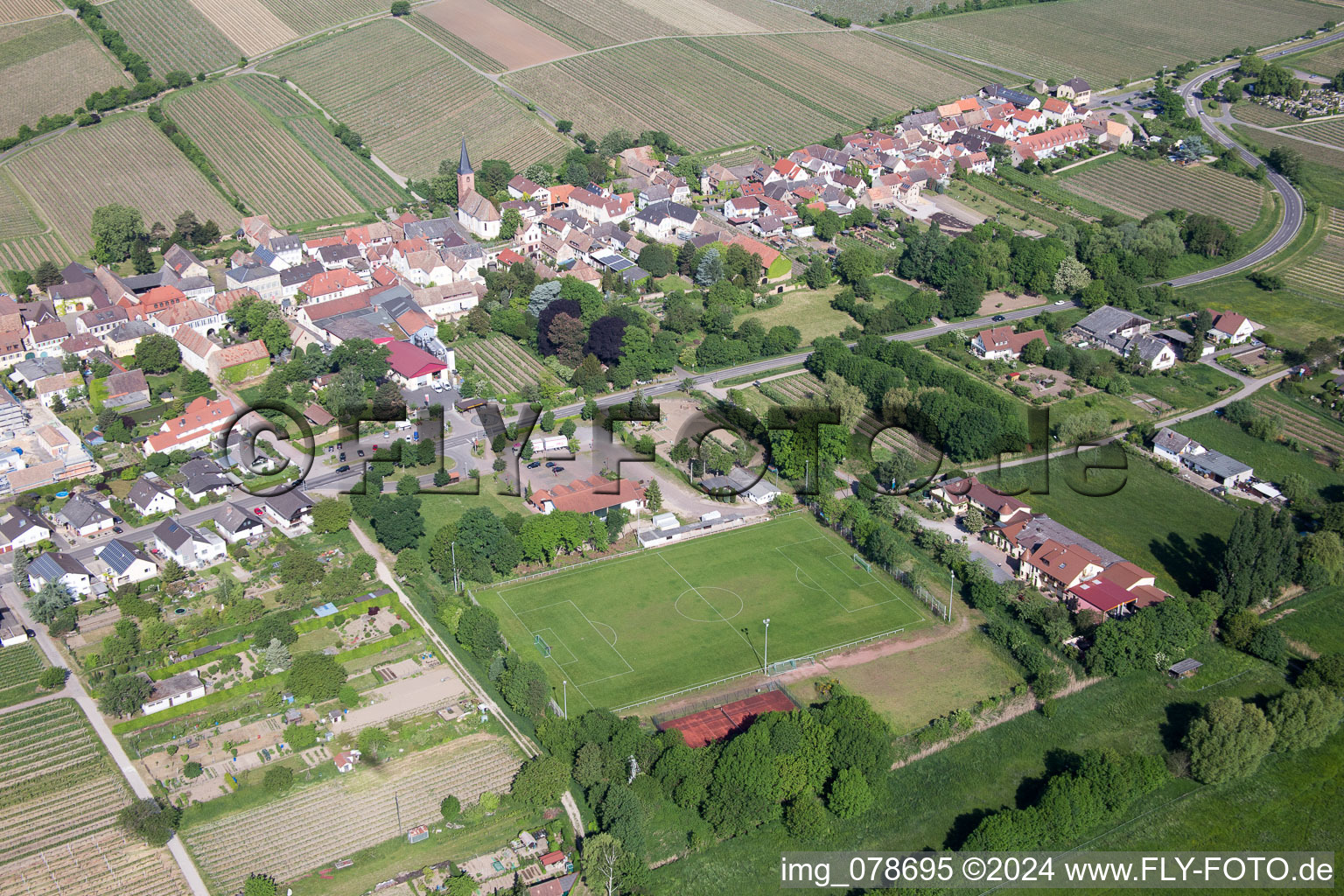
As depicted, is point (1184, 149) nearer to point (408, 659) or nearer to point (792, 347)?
point (792, 347)

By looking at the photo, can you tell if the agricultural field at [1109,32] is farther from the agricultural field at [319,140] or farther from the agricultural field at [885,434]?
the agricultural field at [885,434]

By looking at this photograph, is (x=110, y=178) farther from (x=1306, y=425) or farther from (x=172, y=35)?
(x=1306, y=425)

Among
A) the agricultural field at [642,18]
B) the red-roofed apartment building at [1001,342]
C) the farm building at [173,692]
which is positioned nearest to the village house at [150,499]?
the farm building at [173,692]

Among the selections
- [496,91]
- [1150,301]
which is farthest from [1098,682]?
[496,91]

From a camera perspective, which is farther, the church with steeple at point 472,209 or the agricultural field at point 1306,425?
the church with steeple at point 472,209

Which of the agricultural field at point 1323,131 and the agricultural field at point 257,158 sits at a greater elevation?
the agricultural field at point 1323,131

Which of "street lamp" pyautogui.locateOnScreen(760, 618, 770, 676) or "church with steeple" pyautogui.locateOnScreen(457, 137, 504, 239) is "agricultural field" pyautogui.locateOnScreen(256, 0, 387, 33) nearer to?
"church with steeple" pyautogui.locateOnScreen(457, 137, 504, 239)

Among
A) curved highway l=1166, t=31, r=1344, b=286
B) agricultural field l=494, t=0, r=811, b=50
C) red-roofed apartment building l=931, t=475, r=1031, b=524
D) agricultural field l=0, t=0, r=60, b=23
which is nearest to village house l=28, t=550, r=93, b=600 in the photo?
red-roofed apartment building l=931, t=475, r=1031, b=524
